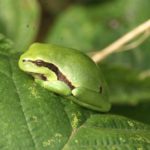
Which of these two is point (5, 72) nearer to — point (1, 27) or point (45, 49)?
point (45, 49)

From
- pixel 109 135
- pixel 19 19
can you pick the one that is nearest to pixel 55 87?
pixel 109 135

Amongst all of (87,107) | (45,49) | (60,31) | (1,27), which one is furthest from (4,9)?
(87,107)

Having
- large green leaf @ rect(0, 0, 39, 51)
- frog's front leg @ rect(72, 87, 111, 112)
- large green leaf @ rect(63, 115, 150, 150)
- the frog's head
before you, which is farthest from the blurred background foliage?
large green leaf @ rect(63, 115, 150, 150)

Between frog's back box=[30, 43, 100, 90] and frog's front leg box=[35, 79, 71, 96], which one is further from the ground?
frog's back box=[30, 43, 100, 90]

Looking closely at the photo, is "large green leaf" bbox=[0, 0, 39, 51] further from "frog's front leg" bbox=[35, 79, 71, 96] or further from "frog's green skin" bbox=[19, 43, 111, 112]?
"frog's front leg" bbox=[35, 79, 71, 96]

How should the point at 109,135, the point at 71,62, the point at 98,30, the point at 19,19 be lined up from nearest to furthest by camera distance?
the point at 109,135
the point at 71,62
the point at 19,19
the point at 98,30

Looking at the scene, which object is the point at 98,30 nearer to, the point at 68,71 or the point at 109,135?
the point at 68,71

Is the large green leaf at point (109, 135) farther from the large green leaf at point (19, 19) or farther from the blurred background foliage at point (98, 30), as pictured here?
the large green leaf at point (19, 19)
